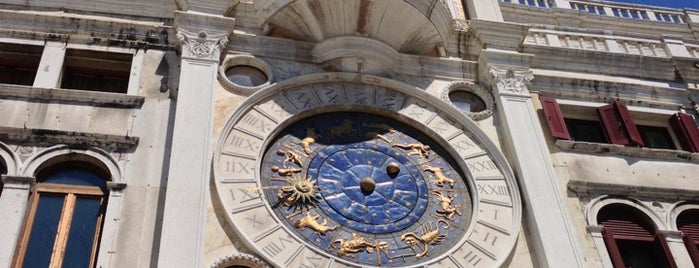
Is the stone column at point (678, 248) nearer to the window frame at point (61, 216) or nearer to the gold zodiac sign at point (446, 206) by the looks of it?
the gold zodiac sign at point (446, 206)

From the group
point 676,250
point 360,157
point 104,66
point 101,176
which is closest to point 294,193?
point 360,157

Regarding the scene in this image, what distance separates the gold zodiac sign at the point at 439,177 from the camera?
12.7m

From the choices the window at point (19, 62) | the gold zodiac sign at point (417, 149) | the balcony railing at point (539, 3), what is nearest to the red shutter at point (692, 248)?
the gold zodiac sign at point (417, 149)

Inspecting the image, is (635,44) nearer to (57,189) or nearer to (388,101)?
(388,101)

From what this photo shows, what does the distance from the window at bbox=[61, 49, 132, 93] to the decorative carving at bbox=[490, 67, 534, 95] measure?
20.4 feet

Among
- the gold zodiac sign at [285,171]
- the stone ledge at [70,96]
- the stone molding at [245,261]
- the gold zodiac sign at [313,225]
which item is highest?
the stone ledge at [70,96]

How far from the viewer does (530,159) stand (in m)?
13.1

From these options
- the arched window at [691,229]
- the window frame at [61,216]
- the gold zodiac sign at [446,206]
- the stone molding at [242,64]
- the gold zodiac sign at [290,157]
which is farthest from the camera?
the stone molding at [242,64]

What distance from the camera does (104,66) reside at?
13.3 metres

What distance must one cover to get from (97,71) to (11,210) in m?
3.39

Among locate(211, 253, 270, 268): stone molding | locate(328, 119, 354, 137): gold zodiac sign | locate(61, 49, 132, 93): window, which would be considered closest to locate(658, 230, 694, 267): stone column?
locate(328, 119, 354, 137): gold zodiac sign

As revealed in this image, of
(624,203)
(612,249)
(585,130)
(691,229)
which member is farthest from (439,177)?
(691,229)

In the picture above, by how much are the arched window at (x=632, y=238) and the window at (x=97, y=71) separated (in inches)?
312

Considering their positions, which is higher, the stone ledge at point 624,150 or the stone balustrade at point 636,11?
the stone balustrade at point 636,11
